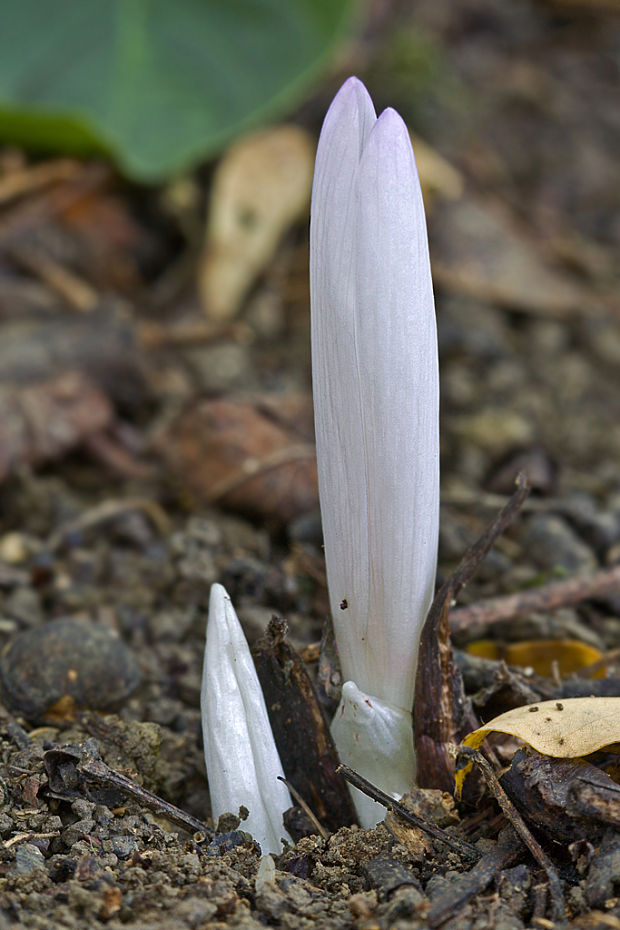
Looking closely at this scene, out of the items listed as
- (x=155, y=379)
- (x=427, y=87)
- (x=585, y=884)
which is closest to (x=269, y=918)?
(x=585, y=884)

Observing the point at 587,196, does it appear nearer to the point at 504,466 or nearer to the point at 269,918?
the point at 504,466

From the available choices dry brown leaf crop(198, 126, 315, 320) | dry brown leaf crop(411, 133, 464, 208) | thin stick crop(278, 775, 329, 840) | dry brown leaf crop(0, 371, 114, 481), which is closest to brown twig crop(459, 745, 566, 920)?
thin stick crop(278, 775, 329, 840)

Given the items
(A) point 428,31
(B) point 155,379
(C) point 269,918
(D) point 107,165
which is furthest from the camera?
(A) point 428,31

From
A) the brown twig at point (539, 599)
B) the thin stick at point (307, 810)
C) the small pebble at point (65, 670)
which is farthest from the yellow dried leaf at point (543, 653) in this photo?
the small pebble at point (65, 670)

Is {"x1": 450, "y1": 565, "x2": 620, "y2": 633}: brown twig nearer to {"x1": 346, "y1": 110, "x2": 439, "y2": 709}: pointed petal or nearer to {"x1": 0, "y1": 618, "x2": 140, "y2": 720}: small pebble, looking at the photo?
{"x1": 346, "y1": 110, "x2": 439, "y2": 709}: pointed petal

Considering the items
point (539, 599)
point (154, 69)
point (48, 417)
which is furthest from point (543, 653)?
point (154, 69)

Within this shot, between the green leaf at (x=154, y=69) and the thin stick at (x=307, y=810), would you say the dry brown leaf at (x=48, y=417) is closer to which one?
the green leaf at (x=154, y=69)
